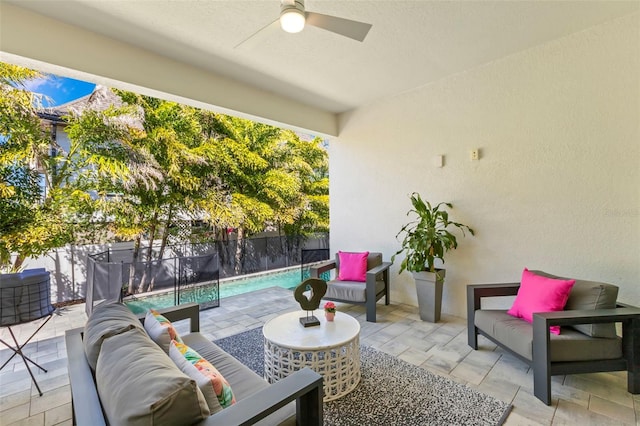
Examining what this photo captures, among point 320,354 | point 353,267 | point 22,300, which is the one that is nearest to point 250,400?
point 320,354

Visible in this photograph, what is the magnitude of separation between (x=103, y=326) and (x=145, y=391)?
31.1 inches

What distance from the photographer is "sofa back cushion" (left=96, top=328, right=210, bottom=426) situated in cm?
94

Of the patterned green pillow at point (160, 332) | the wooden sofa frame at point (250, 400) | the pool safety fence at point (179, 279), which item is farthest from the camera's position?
the pool safety fence at point (179, 279)

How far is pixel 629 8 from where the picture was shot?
2660 mm

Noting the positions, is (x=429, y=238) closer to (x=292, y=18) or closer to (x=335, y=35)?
(x=335, y=35)

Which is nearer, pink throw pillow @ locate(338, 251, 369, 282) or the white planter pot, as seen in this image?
the white planter pot

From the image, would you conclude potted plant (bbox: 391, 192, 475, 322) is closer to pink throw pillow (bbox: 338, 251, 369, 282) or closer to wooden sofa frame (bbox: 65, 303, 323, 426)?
pink throw pillow (bbox: 338, 251, 369, 282)

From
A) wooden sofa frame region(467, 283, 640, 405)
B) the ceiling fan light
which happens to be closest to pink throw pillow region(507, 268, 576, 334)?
wooden sofa frame region(467, 283, 640, 405)

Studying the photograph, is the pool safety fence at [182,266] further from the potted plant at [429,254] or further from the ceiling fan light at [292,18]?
the ceiling fan light at [292,18]

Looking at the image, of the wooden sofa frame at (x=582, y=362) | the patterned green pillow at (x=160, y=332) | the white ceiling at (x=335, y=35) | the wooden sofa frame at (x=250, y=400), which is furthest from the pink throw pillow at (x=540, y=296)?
the patterned green pillow at (x=160, y=332)

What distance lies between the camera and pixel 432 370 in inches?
103

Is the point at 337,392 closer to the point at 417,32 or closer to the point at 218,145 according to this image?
the point at 417,32

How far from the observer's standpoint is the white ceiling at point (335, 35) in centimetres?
246

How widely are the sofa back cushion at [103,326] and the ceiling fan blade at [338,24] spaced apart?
217cm
